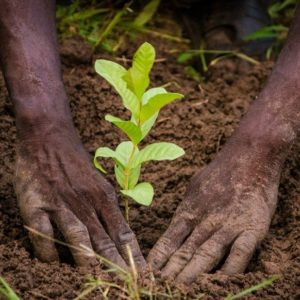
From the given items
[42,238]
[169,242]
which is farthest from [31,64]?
[169,242]

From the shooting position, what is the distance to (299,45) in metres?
2.16

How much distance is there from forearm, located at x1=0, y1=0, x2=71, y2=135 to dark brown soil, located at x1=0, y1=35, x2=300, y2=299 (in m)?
0.24

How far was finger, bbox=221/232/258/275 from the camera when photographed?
5.89ft

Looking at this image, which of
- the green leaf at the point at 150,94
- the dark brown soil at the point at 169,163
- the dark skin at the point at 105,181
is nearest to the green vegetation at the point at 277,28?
the dark brown soil at the point at 169,163

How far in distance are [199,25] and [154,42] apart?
9.2 inches

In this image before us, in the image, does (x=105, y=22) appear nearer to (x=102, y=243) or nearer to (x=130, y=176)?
(x=130, y=176)

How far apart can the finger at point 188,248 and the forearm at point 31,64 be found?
0.47 meters

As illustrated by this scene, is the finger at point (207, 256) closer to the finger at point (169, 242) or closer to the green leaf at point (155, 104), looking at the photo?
the finger at point (169, 242)

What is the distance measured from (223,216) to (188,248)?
13cm

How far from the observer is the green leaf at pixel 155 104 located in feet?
5.71

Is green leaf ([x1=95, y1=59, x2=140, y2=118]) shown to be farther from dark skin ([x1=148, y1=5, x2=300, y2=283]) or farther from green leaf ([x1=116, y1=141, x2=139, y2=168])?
dark skin ([x1=148, y1=5, x2=300, y2=283])

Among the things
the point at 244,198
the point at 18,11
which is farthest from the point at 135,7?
the point at 244,198

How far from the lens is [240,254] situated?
181cm

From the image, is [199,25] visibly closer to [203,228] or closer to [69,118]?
[69,118]
